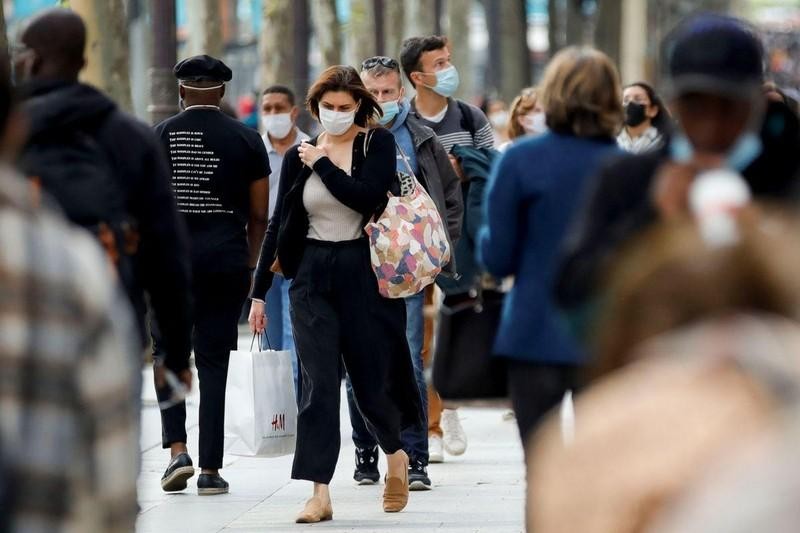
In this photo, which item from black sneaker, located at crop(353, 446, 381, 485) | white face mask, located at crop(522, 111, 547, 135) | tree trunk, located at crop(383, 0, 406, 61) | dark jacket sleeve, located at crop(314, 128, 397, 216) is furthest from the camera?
tree trunk, located at crop(383, 0, 406, 61)

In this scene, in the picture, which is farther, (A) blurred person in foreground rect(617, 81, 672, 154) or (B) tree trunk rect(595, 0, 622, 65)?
(B) tree trunk rect(595, 0, 622, 65)

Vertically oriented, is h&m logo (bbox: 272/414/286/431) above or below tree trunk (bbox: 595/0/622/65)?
above

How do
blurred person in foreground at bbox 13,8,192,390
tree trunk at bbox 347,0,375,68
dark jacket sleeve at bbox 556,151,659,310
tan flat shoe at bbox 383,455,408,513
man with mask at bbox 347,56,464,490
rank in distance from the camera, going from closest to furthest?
dark jacket sleeve at bbox 556,151,659,310, blurred person in foreground at bbox 13,8,192,390, tan flat shoe at bbox 383,455,408,513, man with mask at bbox 347,56,464,490, tree trunk at bbox 347,0,375,68

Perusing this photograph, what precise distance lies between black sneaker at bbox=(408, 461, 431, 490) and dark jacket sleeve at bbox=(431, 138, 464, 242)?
40.3 inches

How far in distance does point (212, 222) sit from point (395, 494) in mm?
1466

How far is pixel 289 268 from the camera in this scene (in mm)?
8109

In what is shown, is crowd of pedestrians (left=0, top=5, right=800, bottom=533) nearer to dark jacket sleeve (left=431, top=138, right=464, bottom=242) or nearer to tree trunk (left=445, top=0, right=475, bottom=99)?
dark jacket sleeve (left=431, top=138, right=464, bottom=242)

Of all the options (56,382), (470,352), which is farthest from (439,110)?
(56,382)

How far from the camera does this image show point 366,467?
30.5 ft

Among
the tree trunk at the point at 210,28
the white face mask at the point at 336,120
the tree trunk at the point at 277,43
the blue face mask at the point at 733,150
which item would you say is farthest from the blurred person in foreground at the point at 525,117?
the tree trunk at the point at 210,28

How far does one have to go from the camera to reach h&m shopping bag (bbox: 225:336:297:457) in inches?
343

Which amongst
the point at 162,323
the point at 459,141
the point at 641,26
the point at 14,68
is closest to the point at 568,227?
the point at 162,323

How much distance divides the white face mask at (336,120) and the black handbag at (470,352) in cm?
226

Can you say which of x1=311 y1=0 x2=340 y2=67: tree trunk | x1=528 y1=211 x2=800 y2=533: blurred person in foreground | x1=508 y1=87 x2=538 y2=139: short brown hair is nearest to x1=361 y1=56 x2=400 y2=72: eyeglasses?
x1=508 y1=87 x2=538 y2=139: short brown hair
